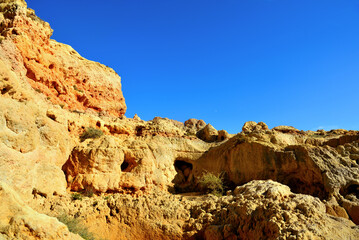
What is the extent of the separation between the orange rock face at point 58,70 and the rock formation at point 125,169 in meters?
0.11

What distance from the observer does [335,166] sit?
14977 mm

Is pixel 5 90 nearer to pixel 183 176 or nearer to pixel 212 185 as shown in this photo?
pixel 212 185

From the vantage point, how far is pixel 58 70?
22312mm

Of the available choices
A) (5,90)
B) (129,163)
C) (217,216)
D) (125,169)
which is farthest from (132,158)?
(217,216)

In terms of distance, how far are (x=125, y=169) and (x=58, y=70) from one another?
36.4 feet

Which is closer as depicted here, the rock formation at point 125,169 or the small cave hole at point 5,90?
the rock formation at point 125,169

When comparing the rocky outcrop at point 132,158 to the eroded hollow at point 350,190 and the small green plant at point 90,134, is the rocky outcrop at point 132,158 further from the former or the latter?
the eroded hollow at point 350,190

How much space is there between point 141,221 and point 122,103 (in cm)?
1873

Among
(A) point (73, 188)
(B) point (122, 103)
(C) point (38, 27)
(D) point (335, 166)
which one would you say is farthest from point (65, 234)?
(B) point (122, 103)

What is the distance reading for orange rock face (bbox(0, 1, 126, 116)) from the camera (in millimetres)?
18531

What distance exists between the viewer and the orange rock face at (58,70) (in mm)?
18531

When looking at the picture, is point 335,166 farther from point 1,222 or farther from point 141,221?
point 1,222

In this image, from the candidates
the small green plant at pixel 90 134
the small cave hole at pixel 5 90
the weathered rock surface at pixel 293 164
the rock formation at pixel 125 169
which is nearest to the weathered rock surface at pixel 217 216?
the rock formation at pixel 125 169

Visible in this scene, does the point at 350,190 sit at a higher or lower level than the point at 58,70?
lower
